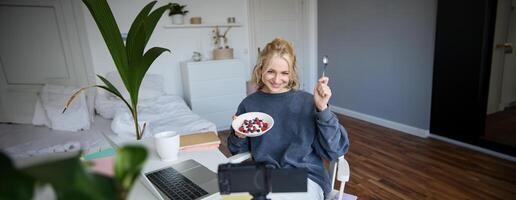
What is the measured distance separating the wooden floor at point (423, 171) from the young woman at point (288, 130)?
1.11 metres

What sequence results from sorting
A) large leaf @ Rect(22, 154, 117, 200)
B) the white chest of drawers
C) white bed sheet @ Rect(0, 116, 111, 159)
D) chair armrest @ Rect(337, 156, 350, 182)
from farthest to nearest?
the white chest of drawers < white bed sheet @ Rect(0, 116, 111, 159) < chair armrest @ Rect(337, 156, 350, 182) < large leaf @ Rect(22, 154, 117, 200)

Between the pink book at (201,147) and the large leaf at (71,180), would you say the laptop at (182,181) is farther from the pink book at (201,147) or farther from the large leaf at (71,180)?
the large leaf at (71,180)

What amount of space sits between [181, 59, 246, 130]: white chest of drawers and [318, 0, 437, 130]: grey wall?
144 cm

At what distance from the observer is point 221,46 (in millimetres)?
3996

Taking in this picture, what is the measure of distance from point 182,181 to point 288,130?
498 mm

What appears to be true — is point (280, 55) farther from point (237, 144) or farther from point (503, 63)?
point (503, 63)

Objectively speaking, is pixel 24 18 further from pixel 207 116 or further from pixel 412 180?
pixel 412 180

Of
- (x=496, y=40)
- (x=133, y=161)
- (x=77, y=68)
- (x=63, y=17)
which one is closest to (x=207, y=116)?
(x=77, y=68)

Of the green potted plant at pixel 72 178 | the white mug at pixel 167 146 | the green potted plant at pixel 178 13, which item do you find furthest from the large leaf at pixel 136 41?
the green potted plant at pixel 178 13

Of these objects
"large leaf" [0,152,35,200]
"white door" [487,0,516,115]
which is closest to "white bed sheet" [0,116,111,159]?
"large leaf" [0,152,35,200]

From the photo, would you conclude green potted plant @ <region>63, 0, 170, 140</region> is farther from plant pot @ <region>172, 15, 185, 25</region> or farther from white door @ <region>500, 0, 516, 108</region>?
white door @ <region>500, 0, 516, 108</region>

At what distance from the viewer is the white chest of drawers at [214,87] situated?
11.5 ft

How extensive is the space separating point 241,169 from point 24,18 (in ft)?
10.1

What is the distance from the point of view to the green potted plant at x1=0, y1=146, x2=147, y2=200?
0.75ft
